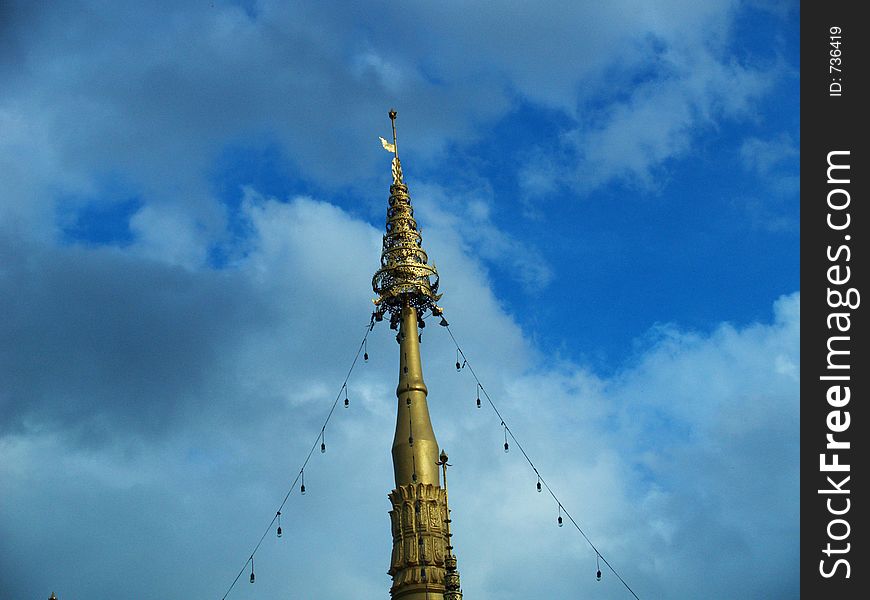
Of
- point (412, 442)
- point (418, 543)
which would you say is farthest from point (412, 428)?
point (418, 543)

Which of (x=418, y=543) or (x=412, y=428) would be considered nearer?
(x=418, y=543)

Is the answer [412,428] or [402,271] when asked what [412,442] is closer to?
[412,428]

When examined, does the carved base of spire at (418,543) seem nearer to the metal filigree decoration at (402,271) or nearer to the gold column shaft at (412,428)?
the gold column shaft at (412,428)

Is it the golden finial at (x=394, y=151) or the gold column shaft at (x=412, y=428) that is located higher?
the golden finial at (x=394, y=151)

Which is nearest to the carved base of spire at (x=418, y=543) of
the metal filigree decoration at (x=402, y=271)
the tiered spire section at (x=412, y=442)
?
the tiered spire section at (x=412, y=442)

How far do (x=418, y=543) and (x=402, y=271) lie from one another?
16.8m

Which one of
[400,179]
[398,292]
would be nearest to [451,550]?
[398,292]

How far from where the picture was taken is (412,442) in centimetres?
7344

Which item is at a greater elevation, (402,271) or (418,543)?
(402,271)

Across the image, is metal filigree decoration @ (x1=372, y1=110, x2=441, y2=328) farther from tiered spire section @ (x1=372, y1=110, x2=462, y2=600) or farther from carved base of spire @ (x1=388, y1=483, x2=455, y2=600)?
carved base of spire @ (x1=388, y1=483, x2=455, y2=600)

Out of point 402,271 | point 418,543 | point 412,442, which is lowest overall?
point 418,543

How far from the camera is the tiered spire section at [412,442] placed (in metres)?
70.3

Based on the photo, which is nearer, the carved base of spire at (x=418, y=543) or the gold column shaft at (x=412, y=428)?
the carved base of spire at (x=418, y=543)
